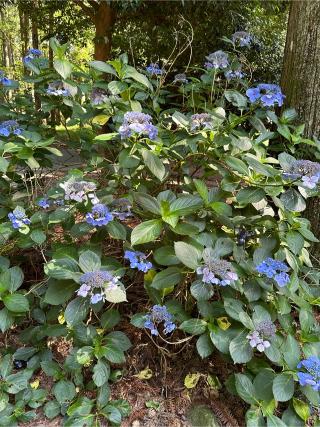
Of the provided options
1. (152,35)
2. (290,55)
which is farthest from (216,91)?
(152,35)

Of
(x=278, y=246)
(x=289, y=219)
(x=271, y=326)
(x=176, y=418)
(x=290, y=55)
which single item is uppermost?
(x=290, y=55)

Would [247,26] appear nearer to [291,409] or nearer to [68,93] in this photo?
[68,93]

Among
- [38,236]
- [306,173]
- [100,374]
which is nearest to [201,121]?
[306,173]

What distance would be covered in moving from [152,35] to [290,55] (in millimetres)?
2585

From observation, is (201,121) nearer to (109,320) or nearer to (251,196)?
(251,196)

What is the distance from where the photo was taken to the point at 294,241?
161cm

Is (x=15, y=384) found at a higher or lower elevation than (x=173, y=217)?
lower

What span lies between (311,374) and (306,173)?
0.70 m

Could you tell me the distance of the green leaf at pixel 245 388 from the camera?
1.48 metres

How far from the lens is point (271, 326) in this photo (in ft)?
4.66

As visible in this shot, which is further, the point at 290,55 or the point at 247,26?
the point at 247,26

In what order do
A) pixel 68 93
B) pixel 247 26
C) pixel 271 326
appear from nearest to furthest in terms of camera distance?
pixel 271 326 < pixel 68 93 < pixel 247 26

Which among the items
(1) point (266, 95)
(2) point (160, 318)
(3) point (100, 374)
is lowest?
(3) point (100, 374)

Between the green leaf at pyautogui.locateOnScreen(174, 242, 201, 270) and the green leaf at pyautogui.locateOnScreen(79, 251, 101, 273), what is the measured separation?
1.00 feet
